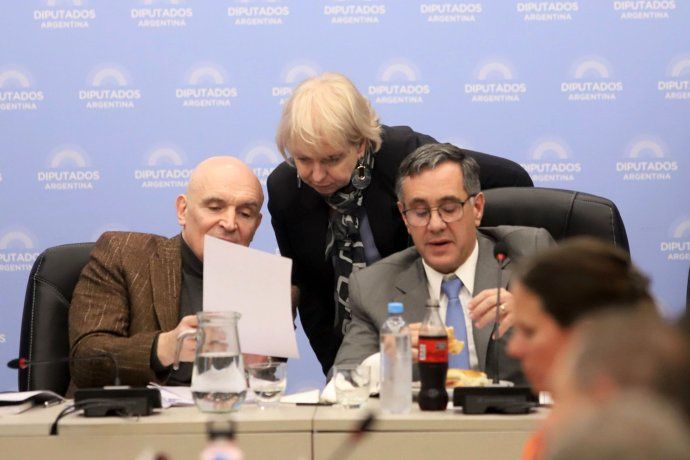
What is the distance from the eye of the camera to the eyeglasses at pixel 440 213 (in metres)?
3.11

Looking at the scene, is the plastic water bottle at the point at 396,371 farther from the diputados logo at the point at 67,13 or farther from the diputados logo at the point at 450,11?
the diputados logo at the point at 67,13

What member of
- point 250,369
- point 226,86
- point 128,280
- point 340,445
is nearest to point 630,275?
point 340,445

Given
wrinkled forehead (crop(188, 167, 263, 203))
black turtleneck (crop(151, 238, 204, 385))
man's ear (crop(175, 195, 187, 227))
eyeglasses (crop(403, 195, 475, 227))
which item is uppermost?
wrinkled forehead (crop(188, 167, 263, 203))

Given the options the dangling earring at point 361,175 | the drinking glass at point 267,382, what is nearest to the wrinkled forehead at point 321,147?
the dangling earring at point 361,175

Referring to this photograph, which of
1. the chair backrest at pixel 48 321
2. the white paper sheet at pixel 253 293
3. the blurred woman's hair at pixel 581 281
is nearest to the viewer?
the blurred woman's hair at pixel 581 281

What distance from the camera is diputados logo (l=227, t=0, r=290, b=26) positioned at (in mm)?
4918

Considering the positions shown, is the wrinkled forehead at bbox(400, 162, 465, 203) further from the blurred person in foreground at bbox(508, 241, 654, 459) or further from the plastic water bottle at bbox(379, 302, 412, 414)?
the blurred person in foreground at bbox(508, 241, 654, 459)

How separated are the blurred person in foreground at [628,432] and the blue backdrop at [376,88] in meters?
4.18

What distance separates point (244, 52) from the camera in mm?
4949

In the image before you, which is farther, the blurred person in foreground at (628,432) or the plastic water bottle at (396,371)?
the plastic water bottle at (396,371)

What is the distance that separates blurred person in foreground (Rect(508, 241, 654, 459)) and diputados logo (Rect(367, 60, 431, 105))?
3746mm

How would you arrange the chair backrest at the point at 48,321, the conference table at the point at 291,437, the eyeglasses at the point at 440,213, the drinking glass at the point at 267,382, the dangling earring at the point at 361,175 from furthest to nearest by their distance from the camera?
the dangling earring at the point at 361,175
the chair backrest at the point at 48,321
the eyeglasses at the point at 440,213
the drinking glass at the point at 267,382
the conference table at the point at 291,437

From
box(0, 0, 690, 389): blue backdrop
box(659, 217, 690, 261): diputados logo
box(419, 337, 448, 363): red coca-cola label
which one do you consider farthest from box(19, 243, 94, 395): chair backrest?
box(659, 217, 690, 261): diputados logo

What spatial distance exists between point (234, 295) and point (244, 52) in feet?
8.16
